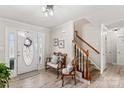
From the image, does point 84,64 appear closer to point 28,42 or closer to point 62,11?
point 62,11

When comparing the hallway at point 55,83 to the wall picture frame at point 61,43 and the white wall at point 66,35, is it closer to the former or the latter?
the white wall at point 66,35

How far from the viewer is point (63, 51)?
5797 millimetres

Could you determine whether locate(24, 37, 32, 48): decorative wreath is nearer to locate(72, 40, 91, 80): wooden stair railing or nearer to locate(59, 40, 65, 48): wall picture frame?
locate(59, 40, 65, 48): wall picture frame

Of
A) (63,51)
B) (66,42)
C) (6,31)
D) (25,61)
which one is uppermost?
(6,31)

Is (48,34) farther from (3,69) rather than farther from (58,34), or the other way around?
(3,69)

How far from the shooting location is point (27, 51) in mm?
5426

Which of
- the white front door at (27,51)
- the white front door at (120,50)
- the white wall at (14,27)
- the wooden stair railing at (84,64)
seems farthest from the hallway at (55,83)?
the white front door at (120,50)

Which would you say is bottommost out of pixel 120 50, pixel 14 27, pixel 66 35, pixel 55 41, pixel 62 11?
pixel 120 50

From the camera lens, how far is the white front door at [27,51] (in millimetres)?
5027

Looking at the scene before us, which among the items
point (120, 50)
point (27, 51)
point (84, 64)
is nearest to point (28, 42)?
point (27, 51)

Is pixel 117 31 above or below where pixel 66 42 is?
above

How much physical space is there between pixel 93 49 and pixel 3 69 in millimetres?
4872
